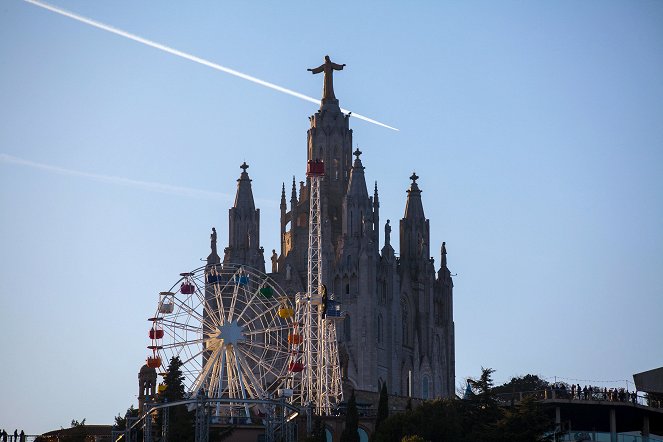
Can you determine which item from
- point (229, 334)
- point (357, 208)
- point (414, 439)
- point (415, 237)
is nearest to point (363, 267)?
point (357, 208)

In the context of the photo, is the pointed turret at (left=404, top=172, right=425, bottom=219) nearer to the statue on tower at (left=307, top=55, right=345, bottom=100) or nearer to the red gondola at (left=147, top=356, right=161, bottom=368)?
the statue on tower at (left=307, top=55, right=345, bottom=100)

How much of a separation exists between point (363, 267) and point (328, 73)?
22.7m

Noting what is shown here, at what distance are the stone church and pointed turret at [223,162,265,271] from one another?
0.28 ft

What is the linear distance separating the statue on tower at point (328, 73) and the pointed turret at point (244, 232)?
12.2 meters

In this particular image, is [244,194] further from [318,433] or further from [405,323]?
[318,433]

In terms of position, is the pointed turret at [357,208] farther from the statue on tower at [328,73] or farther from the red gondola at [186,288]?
the red gondola at [186,288]

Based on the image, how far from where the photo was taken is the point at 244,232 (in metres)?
143

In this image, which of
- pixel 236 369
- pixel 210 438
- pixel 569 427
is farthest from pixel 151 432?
pixel 569 427

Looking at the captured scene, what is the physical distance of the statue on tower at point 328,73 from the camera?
150 meters

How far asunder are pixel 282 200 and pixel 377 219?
11.6 meters

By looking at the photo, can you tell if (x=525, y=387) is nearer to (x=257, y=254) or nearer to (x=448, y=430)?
(x=257, y=254)

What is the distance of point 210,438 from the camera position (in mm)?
96688

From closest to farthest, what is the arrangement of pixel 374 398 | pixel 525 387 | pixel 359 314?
1. pixel 374 398
2. pixel 359 314
3. pixel 525 387

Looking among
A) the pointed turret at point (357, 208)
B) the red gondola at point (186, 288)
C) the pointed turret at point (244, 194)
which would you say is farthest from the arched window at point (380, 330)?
the red gondola at point (186, 288)
